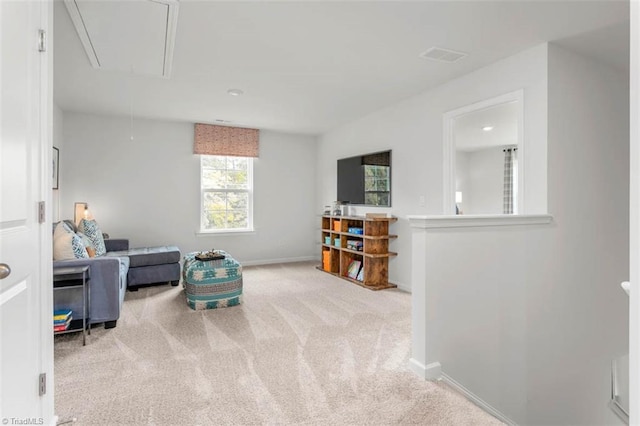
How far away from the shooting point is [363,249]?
4.74 metres

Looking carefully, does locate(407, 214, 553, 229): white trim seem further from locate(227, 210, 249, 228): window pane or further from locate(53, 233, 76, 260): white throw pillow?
locate(227, 210, 249, 228): window pane

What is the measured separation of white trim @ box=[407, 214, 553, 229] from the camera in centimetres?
225

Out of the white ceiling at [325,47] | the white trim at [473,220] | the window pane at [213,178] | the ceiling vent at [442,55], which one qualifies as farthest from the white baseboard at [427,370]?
the window pane at [213,178]

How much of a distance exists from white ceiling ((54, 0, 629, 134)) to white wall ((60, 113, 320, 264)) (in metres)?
0.74

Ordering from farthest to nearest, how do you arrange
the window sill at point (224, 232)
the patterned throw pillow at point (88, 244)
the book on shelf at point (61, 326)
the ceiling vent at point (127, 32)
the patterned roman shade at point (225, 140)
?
the window sill at point (224, 232) → the patterned roman shade at point (225, 140) → the patterned throw pillow at point (88, 244) → the book on shelf at point (61, 326) → the ceiling vent at point (127, 32)

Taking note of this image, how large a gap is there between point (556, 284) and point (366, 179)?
2814mm

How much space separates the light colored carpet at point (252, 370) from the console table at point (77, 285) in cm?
10

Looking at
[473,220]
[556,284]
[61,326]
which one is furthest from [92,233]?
[556,284]

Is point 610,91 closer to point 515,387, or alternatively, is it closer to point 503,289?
point 503,289

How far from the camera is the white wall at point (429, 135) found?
3018 mm

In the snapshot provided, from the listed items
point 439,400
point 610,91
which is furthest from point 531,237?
point 610,91

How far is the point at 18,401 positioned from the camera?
3.98ft

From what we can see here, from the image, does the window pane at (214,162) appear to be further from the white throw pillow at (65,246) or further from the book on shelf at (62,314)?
the book on shelf at (62,314)

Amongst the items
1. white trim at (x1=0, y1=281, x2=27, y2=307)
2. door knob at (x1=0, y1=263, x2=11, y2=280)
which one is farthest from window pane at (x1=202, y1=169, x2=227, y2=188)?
door knob at (x1=0, y1=263, x2=11, y2=280)
